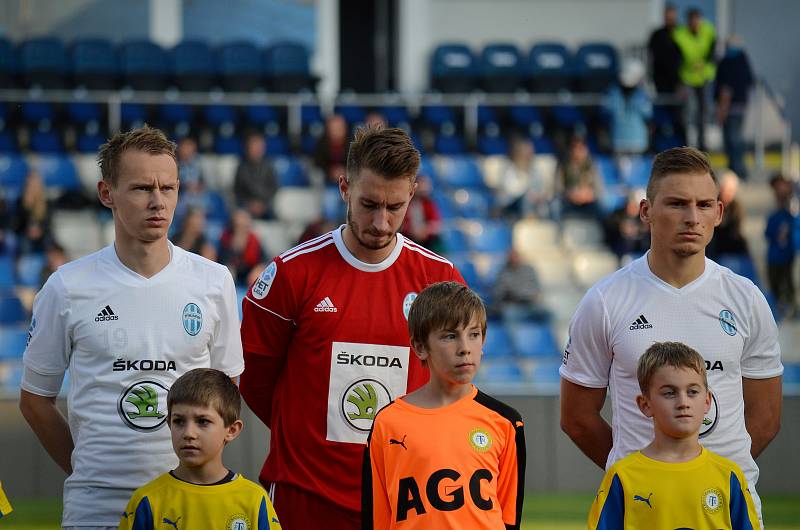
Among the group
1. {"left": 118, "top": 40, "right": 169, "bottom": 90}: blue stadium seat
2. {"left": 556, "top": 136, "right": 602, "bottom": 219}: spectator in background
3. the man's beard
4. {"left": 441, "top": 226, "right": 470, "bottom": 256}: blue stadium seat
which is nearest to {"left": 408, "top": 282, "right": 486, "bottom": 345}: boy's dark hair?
the man's beard

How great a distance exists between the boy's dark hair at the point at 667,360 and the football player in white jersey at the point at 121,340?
1.39 metres

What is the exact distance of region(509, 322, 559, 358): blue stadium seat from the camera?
12180mm

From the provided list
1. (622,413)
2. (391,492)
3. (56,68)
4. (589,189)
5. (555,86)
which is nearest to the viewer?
(391,492)

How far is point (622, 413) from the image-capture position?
4215 millimetres

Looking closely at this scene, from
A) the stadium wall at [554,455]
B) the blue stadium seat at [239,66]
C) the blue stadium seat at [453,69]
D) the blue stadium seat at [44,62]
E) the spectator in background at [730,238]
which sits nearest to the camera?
the stadium wall at [554,455]

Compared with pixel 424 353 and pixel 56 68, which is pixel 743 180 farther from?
pixel 424 353

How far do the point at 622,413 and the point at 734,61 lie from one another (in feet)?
41.3

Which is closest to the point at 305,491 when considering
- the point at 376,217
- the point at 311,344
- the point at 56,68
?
the point at 311,344

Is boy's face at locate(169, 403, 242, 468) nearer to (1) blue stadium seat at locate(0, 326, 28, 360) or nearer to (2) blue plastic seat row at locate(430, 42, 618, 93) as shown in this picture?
(1) blue stadium seat at locate(0, 326, 28, 360)

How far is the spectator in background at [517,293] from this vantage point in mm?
12789

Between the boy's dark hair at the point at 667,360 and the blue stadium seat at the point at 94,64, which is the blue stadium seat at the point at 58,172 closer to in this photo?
the blue stadium seat at the point at 94,64

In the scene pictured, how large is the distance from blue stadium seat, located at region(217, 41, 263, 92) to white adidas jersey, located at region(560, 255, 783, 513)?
45.8 feet

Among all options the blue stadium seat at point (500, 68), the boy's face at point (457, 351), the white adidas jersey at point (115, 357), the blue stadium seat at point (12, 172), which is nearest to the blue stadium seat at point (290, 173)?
the blue stadium seat at point (12, 172)

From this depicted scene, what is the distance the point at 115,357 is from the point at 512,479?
1.30m
